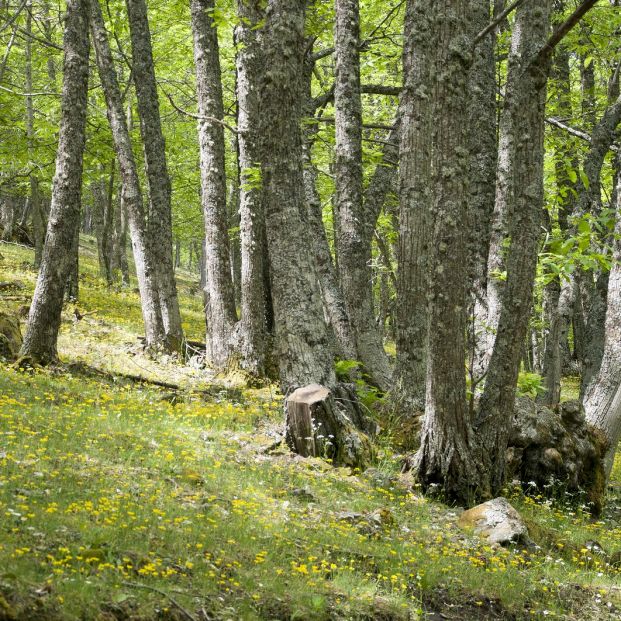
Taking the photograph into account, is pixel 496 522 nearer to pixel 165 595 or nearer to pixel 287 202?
pixel 165 595

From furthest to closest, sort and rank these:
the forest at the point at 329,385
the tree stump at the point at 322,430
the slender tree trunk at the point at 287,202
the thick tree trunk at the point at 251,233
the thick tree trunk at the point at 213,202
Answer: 1. the thick tree trunk at the point at 213,202
2. the thick tree trunk at the point at 251,233
3. the slender tree trunk at the point at 287,202
4. the tree stump at the point at 322,430
5. the forest at the point at 329,385

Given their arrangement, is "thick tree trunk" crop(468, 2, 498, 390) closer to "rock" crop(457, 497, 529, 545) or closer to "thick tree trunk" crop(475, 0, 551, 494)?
"thick tree trunk" crop(475, 0, 551, 494)

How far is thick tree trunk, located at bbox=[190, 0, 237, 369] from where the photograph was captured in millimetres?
12023

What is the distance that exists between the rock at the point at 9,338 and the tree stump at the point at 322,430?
16.2ft

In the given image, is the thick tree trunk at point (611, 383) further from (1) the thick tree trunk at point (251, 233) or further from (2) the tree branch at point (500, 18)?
(1) the thick tree trunk at point (251, 233)

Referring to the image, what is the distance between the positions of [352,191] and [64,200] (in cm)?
450

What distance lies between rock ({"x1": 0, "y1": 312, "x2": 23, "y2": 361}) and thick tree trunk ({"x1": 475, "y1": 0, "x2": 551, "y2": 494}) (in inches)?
276

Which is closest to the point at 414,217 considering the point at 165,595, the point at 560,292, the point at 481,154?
the point at 481,154

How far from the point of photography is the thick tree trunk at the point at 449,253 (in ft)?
23.4

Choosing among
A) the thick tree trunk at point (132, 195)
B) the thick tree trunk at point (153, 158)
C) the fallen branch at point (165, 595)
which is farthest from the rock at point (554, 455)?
the thick tree trunk at point (132, 195)

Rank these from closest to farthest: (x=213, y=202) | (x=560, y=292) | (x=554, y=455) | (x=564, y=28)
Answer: (x=564, y=28) → (x=554, y=455) → (x=213, y=202) → (x=560, y=292)

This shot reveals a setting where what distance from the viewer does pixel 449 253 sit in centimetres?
728

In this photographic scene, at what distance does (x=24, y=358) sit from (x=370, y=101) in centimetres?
1525

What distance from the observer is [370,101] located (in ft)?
70.5
